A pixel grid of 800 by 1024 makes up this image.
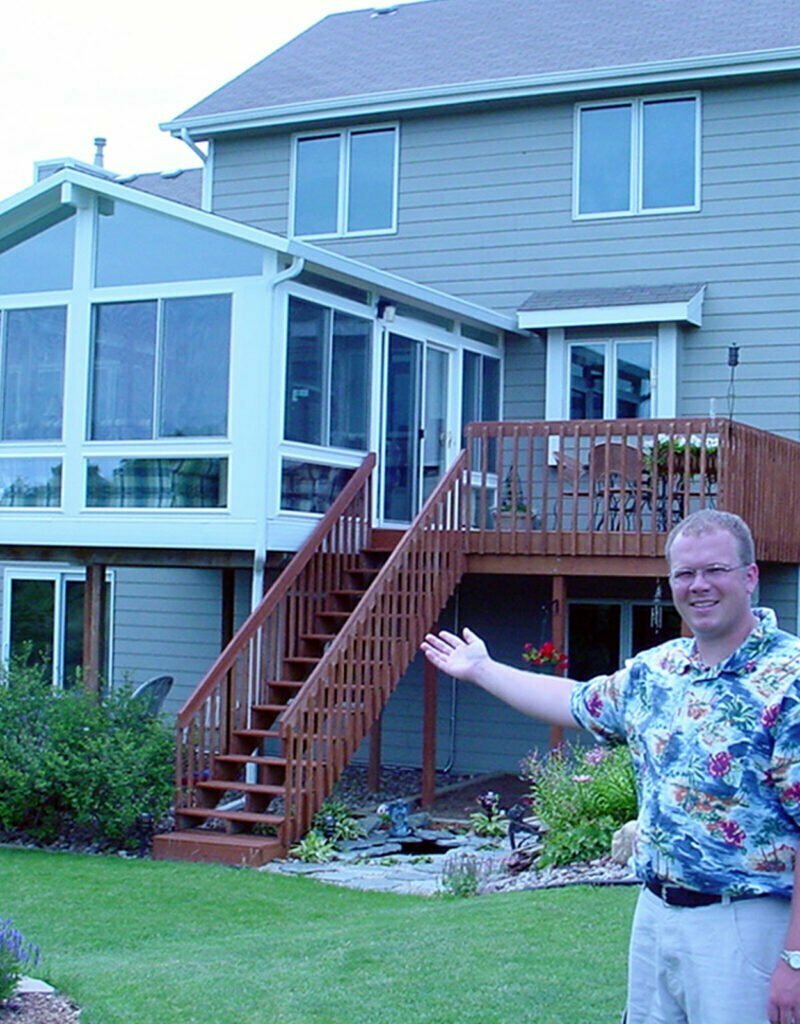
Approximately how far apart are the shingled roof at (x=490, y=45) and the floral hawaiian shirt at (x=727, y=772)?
12.0 m

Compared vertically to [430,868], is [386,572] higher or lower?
higher

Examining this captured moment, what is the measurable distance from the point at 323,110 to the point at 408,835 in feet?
27.5

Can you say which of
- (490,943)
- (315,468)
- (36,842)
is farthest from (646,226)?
(490,943)

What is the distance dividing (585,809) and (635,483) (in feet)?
12.2

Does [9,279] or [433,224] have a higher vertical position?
[433,224]

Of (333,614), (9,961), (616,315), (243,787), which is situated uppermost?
(616,315)

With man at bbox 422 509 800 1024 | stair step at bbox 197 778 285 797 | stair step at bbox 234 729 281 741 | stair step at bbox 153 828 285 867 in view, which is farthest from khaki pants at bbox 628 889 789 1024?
stair step at bbox 234 729 281 741

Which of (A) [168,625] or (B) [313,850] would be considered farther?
(A) [168,625]

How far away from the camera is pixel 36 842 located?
1119 cm

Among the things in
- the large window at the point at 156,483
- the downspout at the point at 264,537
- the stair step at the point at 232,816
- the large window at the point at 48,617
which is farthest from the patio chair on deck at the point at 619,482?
the large window at the point at 48,617

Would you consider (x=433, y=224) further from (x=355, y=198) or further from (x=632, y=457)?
(x=632, y=457)

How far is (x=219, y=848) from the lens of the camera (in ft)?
33.8

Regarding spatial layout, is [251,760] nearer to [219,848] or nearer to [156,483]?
[219,848]

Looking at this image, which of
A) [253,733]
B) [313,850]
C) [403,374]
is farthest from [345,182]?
[313,850]
